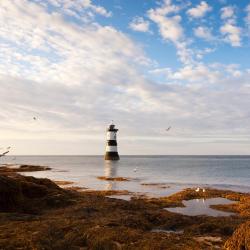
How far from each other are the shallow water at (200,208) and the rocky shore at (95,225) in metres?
1.31

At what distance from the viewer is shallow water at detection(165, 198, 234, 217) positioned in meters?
26.8

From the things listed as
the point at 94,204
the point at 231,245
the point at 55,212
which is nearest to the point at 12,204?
the point at 55,212

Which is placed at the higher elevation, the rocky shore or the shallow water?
the rocky shore

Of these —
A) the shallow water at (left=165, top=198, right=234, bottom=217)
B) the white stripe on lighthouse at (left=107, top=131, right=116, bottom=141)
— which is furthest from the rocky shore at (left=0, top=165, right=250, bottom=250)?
the white stripe on lighthouse at (left=107, top=131, right=116, bottom=141)

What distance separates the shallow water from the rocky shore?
1.31 m

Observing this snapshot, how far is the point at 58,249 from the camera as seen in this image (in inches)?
523

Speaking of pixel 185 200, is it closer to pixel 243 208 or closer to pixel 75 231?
pixel 243 208

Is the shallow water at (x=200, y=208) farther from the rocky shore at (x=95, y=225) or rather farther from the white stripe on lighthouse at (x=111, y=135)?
the white stripe on lighthouse at (x=111, y=135)

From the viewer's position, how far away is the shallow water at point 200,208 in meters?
26.8

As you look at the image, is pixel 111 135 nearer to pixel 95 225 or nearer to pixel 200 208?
pixel 200 208

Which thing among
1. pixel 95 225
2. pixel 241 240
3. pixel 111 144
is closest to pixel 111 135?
pixel 111 144

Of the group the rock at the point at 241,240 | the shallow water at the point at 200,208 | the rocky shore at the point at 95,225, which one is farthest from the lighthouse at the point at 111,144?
the rock at the point at 241,240

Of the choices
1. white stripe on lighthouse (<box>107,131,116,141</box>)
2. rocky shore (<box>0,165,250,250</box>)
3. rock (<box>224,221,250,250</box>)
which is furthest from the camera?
white stripe on lighthouse (<box>107,131,116,141</box>)

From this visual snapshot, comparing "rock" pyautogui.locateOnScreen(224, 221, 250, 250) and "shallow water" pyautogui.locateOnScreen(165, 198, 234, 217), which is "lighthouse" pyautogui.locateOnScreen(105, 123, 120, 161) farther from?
"rock" pyautogui.locateOnScreen(224, 221, 250, 250)
